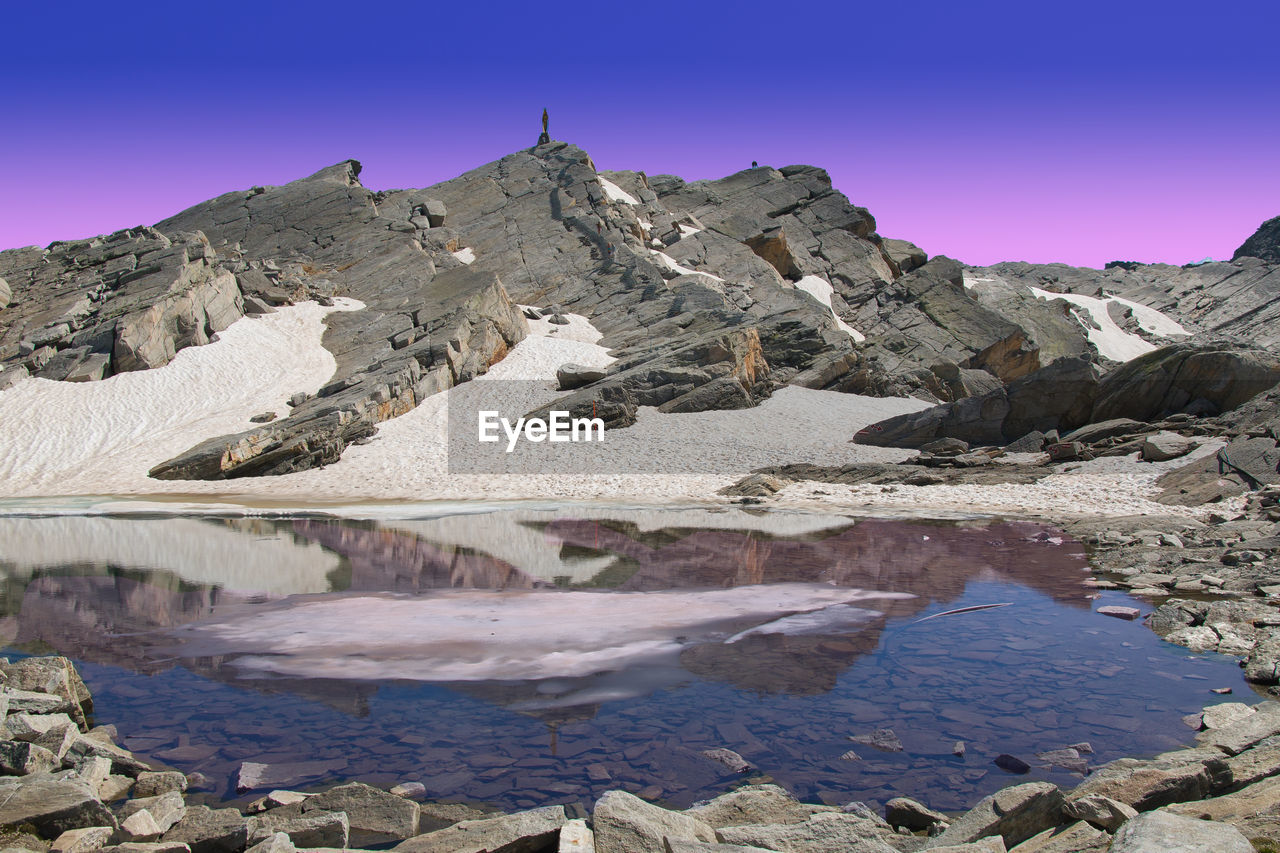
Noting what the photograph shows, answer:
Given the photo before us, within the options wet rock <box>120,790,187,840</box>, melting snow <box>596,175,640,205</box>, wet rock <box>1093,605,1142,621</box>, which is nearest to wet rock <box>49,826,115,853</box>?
wet rock <box>120,790,187,840</box>

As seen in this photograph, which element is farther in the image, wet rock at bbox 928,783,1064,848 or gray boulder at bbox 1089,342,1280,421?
gray boulder at bbox 1089,342,1280,421

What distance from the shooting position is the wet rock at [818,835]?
4.23m

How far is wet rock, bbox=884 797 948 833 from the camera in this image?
4805 millimetres

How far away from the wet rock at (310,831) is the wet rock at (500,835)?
1.06ft

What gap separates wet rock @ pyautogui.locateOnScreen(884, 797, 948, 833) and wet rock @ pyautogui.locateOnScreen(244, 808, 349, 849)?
3.11 metres

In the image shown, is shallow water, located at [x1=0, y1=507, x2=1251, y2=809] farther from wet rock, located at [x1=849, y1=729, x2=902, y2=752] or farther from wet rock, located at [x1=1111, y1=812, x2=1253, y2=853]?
wet rock, located at [x1=1111, y1=812, x2=1253, y2=853]

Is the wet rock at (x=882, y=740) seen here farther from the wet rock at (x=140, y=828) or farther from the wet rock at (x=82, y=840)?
the wet rock at (x=82, y=840)

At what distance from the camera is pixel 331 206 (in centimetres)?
4944

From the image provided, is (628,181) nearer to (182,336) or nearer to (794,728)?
(182,336)

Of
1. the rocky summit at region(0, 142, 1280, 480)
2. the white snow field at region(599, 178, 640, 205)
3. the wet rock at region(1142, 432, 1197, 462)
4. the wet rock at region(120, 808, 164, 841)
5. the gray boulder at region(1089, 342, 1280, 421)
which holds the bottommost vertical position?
the wet rock at region(120, 808, 164, 841)

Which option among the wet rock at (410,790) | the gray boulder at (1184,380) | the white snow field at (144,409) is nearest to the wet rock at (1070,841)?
the wet rock at (410,790)

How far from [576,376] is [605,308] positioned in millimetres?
10508

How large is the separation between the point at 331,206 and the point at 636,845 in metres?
51.1

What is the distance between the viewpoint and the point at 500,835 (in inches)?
170
